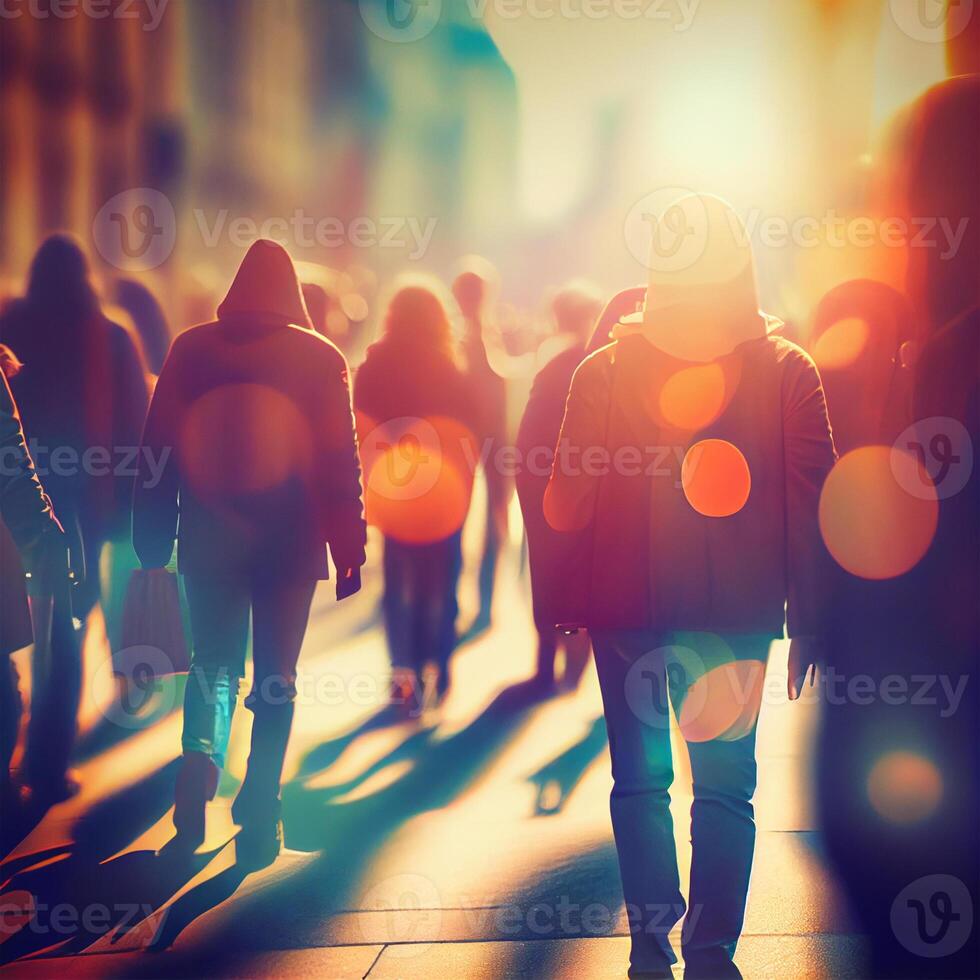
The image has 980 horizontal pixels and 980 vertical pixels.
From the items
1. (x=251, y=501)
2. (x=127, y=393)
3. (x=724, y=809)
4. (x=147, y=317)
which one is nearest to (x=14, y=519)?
(x=251, y=501)

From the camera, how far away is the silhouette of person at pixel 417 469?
521 centimetres

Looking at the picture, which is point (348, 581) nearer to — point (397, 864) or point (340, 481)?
point (340, 481)

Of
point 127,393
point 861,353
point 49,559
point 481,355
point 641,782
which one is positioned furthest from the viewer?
point 481,355

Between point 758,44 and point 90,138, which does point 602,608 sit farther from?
point 90,138

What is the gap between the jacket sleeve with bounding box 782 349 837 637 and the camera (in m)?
2.79

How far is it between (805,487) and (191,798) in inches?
88.5

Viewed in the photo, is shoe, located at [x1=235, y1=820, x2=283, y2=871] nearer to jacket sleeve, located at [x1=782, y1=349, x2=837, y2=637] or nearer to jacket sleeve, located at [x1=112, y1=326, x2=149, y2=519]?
jacket sleeve, located at [x1=112, y1=326, x2=149, y2=519]

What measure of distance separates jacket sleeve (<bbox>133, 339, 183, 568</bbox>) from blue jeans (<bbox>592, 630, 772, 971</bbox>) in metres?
1.58

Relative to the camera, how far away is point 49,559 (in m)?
3.65

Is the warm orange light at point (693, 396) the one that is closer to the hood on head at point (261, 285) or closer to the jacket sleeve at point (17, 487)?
the hood on head at point (261, 285)

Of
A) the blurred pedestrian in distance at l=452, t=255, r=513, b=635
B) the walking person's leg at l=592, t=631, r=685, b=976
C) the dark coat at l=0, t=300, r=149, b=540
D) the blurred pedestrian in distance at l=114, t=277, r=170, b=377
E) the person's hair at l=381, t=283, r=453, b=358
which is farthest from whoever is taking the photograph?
the blurred pedestrian in distance at l=452, t=255, r=513, b=635

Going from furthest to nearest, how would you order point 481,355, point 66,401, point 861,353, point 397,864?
point 481,355, point 66,401, point 861,353, point 397,864

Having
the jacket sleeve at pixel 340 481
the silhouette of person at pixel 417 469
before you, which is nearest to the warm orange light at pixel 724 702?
the jacket sleeve at pixel 340 481

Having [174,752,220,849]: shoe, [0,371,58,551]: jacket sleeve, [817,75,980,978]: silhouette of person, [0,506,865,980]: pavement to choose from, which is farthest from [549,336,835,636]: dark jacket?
[0,371,58,551]: jacket sleeve
